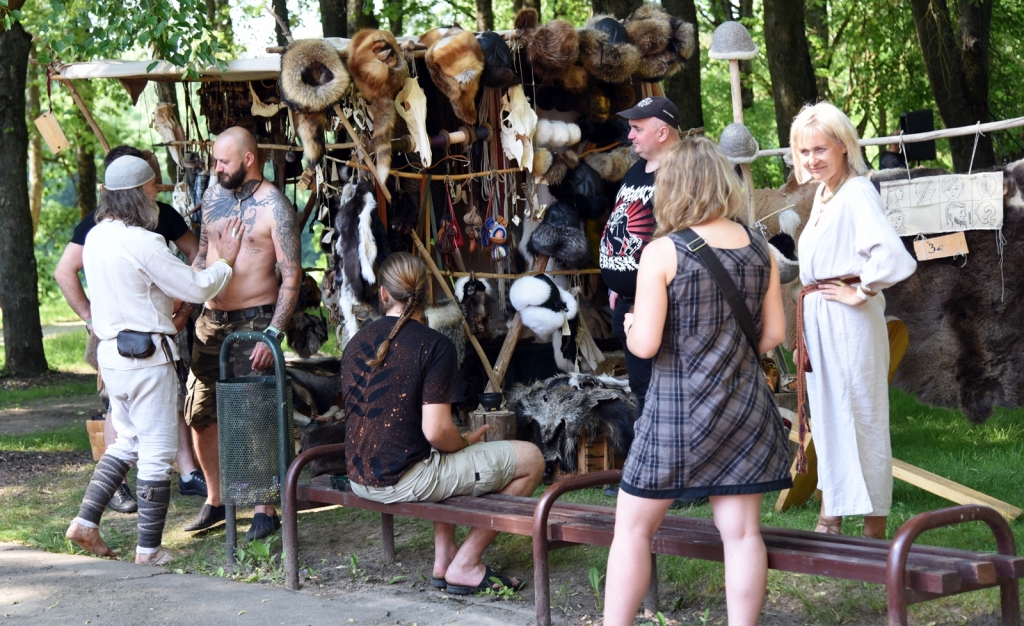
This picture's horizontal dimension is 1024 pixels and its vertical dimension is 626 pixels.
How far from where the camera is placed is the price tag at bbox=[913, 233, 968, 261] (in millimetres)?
6422

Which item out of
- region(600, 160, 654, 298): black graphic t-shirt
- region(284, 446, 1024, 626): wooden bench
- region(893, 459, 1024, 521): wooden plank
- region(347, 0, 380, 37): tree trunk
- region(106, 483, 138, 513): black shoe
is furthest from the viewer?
region(347, 0, 380, 37): tree trunk

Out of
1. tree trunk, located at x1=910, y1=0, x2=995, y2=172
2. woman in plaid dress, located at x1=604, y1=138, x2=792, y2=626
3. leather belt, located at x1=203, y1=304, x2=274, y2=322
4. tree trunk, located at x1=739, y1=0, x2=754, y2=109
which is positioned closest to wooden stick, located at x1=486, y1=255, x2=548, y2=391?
leather belt, located at x1=203, y1=304, x2=274, y2=322

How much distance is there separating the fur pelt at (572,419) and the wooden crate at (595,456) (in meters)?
0.02

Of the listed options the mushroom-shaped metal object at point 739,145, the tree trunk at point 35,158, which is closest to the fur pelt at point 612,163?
the mushroom-shaped metal object at point 739,145

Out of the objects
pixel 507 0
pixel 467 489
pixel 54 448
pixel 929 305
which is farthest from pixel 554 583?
pixel 507 0

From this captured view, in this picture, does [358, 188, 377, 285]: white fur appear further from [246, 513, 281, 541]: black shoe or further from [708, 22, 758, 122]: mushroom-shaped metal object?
[708, 22, 758, 122]: mushroom-shaped metal object

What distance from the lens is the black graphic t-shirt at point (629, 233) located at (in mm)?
4609

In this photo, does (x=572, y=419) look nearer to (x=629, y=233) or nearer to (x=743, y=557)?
(x=629, y=233)

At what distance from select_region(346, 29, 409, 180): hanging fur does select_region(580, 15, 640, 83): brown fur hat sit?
1246mm

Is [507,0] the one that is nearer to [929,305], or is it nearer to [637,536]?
[929,305]

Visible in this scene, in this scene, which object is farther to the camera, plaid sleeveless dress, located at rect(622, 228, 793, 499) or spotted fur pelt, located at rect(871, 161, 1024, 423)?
spotted fur pelt, located at rect(871, 161, 1024, 423)

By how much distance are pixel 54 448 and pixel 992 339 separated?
653 cm

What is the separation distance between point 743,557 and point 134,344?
312cm

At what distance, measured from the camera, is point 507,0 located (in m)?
23.6
